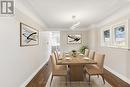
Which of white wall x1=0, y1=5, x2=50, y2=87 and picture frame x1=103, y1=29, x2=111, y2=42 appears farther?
picture frame x1=103, y1=29, x2=111, y2=42

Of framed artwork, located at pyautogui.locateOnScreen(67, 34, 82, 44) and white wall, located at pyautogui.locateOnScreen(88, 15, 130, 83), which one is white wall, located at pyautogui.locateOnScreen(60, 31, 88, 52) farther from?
white wall, located at pyautogui.locateOnScreen(88, 15, 130, 83)

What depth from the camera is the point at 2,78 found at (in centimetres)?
261

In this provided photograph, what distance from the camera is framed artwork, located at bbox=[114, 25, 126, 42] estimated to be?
15.8 ft

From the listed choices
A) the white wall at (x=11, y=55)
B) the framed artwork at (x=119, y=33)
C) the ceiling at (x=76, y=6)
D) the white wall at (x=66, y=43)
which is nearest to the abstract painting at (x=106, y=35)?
the framed artwork at (x=119, y=33)

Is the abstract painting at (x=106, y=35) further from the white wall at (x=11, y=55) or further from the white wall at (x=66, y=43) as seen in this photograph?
the white wall at (x=11, y=55)

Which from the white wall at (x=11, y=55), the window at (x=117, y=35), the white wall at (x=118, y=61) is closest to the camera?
the white wall at (x=11, y=55)

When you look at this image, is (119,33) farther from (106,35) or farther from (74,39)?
(74,39)

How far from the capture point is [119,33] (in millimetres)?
5117

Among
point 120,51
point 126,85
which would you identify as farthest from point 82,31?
point 126,85

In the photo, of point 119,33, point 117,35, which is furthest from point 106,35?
point 119,33

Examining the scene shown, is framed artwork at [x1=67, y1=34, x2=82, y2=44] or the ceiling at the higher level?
the ceiling

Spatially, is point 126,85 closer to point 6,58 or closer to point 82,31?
point 6,58

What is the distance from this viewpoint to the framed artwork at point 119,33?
480cm

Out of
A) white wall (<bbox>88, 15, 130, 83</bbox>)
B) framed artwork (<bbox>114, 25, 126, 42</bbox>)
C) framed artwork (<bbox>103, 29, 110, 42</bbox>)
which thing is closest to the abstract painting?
framed artwork (<bbox>103, 29, 110, 42</bbox>)
